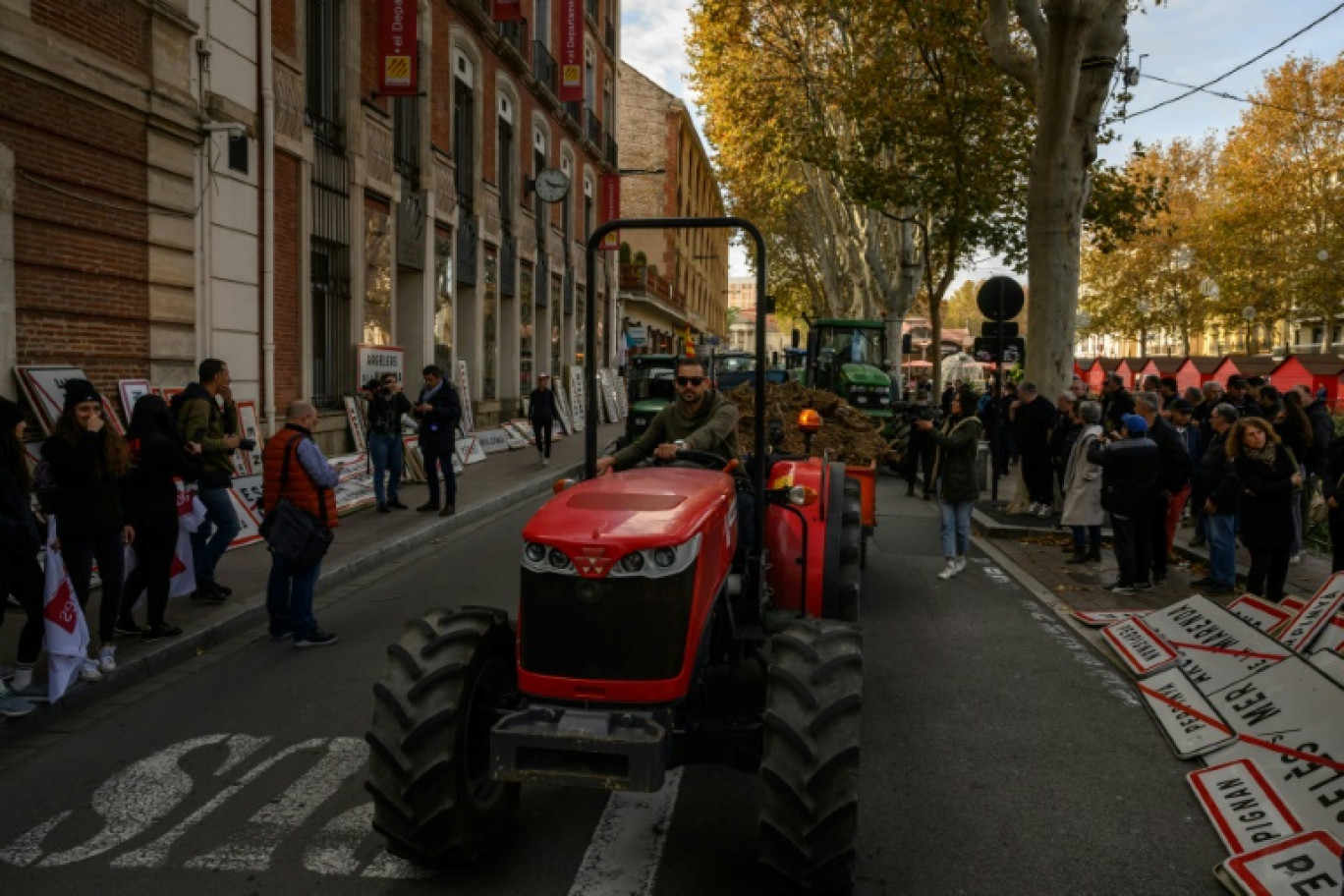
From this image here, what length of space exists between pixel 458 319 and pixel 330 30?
7866 mm

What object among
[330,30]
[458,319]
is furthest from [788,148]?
[330,30]

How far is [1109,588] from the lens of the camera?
9.46 metres

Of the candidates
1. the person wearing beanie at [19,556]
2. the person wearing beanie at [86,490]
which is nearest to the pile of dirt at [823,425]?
the person wearing beanie at [86,490]

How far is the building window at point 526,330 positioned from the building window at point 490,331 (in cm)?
193

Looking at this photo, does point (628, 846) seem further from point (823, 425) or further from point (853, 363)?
point (853, 363)

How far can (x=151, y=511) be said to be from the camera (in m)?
7.03

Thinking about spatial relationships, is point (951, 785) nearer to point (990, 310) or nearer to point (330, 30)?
point (990, 310)

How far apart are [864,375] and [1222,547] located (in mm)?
13451

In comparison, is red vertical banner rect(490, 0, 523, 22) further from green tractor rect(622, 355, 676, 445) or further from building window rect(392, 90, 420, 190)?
green tractor rect(622, 355, 676, 445)

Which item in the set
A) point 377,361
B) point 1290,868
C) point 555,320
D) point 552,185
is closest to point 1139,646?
point 1290,868

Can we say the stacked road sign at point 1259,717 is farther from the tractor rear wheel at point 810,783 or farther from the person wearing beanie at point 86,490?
the person wearing beanie at point 86,490

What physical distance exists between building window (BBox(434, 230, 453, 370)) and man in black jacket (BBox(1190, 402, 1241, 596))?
50.9ft

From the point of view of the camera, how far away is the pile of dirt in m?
11.5

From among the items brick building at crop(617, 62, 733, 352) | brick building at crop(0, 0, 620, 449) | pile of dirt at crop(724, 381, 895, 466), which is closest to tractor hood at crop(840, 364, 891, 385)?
pile of dirt at crop(724, 381, 895, 466)
